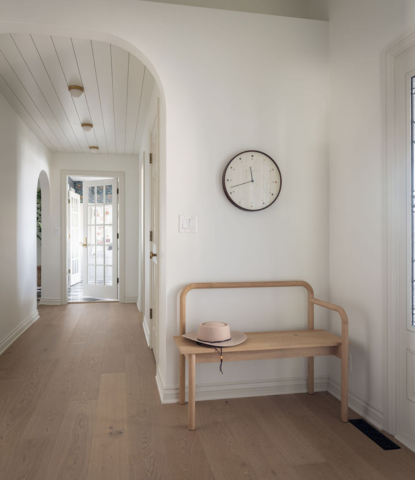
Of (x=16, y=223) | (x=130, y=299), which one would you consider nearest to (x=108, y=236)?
(x=130, y=299)

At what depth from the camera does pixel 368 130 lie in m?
2.26

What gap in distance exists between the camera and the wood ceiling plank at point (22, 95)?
315 cm

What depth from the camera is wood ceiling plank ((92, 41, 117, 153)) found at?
2.85 metres

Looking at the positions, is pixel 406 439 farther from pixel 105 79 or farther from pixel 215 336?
pixel 105 79

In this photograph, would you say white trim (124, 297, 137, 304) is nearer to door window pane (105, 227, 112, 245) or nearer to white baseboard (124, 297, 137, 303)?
white baseboard (124, 297, 137, 303)

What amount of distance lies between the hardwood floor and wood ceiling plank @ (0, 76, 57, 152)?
2443 mm

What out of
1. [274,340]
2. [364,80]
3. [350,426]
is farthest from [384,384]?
[364,80]

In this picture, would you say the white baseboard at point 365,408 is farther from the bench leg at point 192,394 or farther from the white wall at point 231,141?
the bench leg at point 192,394

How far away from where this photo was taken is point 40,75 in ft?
10.7

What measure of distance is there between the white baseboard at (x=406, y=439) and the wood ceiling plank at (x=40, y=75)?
3339 mm

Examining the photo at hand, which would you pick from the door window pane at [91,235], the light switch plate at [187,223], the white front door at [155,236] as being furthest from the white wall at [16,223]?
the light switch plate at [187,223]

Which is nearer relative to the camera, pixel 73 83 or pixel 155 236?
pixel 155 236

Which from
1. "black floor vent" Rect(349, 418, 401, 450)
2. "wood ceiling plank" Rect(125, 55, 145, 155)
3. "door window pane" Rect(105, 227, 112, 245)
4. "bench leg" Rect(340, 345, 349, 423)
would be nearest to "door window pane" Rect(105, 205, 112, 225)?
"door window pane" Rect(105, 227, 112, 245)

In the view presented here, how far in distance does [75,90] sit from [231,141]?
5.72 ft
